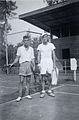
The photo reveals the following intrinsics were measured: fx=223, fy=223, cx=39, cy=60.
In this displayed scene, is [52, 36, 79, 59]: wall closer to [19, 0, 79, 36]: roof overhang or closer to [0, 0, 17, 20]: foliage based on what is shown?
[19, 0, 79, 36]: roof overhang

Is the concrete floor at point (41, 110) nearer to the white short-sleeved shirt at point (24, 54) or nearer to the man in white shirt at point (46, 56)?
the man in white shirt at point (46, 56)

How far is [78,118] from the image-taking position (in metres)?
2.44

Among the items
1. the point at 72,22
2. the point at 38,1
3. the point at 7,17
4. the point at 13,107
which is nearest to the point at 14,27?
the point at 7,17

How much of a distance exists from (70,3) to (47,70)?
18.3 ft

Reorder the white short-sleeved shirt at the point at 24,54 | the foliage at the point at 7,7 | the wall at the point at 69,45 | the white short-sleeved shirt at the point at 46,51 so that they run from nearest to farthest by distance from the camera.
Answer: the foliage at the point at 7,7 < the white short-sleeved shirt at the point at 24,54 < the white short-sleeved shirt at the point at 46,51 < the wall at the point at 69,45

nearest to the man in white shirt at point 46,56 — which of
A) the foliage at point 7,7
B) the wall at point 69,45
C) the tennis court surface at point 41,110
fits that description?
the tennis court surface at point 41,110

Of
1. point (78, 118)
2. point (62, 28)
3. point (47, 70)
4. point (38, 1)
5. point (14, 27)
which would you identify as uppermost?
point (62, 28)

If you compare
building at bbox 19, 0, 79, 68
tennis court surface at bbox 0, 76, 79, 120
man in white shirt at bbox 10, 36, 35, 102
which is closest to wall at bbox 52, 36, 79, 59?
building at bbox 19, 0, 79, 68

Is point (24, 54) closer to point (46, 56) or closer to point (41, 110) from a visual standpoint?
point (46, 56)

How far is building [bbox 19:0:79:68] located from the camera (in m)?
9.45

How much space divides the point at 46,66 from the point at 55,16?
6.94 m

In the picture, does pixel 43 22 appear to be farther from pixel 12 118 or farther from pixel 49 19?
pixel 12 118

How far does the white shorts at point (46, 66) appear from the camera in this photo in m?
3.68

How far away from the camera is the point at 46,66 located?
146 inches
